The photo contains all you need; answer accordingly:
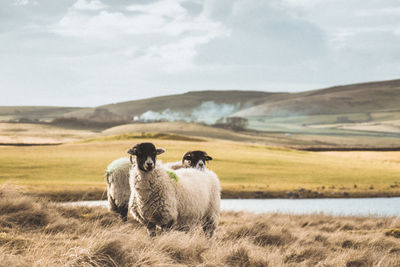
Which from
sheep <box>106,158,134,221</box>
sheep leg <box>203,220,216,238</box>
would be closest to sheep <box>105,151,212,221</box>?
sheep <box>106,158,134,221</box>

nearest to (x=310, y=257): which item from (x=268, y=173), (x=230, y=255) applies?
(x=230, y=255)

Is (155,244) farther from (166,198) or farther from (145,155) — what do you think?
(145,155)

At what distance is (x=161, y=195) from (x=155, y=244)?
9.00 ft

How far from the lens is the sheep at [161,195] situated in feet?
34.2

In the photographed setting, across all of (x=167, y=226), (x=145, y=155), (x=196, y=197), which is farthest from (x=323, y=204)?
(x=145, y=155)

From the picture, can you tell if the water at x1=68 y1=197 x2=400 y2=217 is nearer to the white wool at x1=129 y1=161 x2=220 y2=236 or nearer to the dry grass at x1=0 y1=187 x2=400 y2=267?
the dry grass at x1=0 y1=187 x2=400 y2=267

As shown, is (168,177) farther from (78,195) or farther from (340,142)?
(340,142)

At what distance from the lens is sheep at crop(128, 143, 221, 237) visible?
10422 millimetres

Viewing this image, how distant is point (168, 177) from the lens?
10961 mm

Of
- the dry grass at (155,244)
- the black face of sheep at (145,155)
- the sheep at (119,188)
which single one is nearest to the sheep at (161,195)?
the black face of sheep at (145,155)

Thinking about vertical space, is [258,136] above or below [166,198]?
below

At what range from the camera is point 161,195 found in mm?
10555

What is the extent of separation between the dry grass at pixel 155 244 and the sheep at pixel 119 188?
1.19ft

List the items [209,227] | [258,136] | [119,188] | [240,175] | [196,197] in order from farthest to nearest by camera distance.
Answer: [258,136], [240,175], [119,188], [209,227], [196,197]
